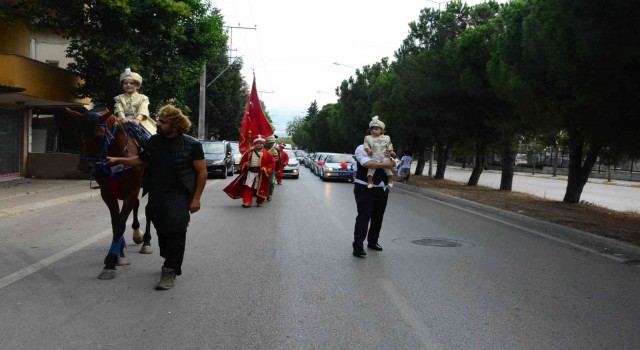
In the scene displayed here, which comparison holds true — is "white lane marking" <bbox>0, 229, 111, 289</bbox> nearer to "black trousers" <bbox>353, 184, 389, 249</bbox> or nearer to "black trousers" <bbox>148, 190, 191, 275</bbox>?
"black trousers" <bbox>148, 190, 191, 275</bbox>

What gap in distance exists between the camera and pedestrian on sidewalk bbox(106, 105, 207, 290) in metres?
5.86

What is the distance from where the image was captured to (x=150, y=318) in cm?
496

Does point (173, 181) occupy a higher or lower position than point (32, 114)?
lower

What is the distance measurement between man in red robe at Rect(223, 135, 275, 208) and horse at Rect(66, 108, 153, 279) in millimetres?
7591

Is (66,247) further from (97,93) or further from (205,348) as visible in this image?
(97,93)

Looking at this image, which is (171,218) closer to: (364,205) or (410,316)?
(410,316)

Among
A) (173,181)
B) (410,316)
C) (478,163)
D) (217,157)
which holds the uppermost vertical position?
(478,163)

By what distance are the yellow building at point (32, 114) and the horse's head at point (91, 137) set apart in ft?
43.4

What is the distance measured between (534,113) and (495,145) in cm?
995

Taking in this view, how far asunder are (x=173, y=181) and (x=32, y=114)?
18903 millimetres

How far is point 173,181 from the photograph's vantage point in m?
5.90

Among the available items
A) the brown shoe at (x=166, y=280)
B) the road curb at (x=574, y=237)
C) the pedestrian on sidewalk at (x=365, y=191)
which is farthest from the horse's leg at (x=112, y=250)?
the road curb at (x=574, y=237)

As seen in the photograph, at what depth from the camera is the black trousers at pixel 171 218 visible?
5.84 meters

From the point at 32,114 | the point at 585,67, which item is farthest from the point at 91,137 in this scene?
the point at 32,114
